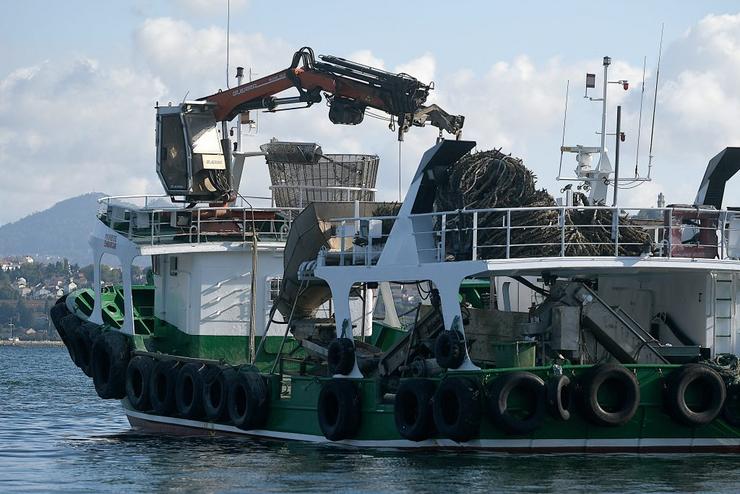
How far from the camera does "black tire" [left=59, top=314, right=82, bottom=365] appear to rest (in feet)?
100

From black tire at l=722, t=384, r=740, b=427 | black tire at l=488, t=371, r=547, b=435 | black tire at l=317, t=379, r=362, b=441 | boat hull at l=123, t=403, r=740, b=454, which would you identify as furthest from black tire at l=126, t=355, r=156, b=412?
black tire at l=722, t=384, r=740, b=427

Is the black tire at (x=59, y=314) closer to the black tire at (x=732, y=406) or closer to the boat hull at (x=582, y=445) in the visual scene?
the boat hull at (x=582, y=445)

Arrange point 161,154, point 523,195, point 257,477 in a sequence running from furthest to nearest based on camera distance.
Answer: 1. point 161,154
2. point 523,195
3. point 257,477

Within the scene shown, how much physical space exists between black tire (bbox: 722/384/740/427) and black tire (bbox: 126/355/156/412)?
1072 centimetres

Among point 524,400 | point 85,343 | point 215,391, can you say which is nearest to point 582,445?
point 524,400

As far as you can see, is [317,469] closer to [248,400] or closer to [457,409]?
[457,409]

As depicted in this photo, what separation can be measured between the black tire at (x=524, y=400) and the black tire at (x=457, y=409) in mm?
254

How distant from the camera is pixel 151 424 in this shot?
92.3ft

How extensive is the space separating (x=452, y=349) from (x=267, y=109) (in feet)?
33.4

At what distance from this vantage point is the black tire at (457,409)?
→ 2088 cm

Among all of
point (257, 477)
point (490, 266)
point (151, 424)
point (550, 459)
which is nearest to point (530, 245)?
point (490, 266)

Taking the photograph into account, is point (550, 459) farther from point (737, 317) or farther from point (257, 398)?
point (257, 398)

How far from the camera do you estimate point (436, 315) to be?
23406 millimetres

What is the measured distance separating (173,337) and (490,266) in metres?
10.0
